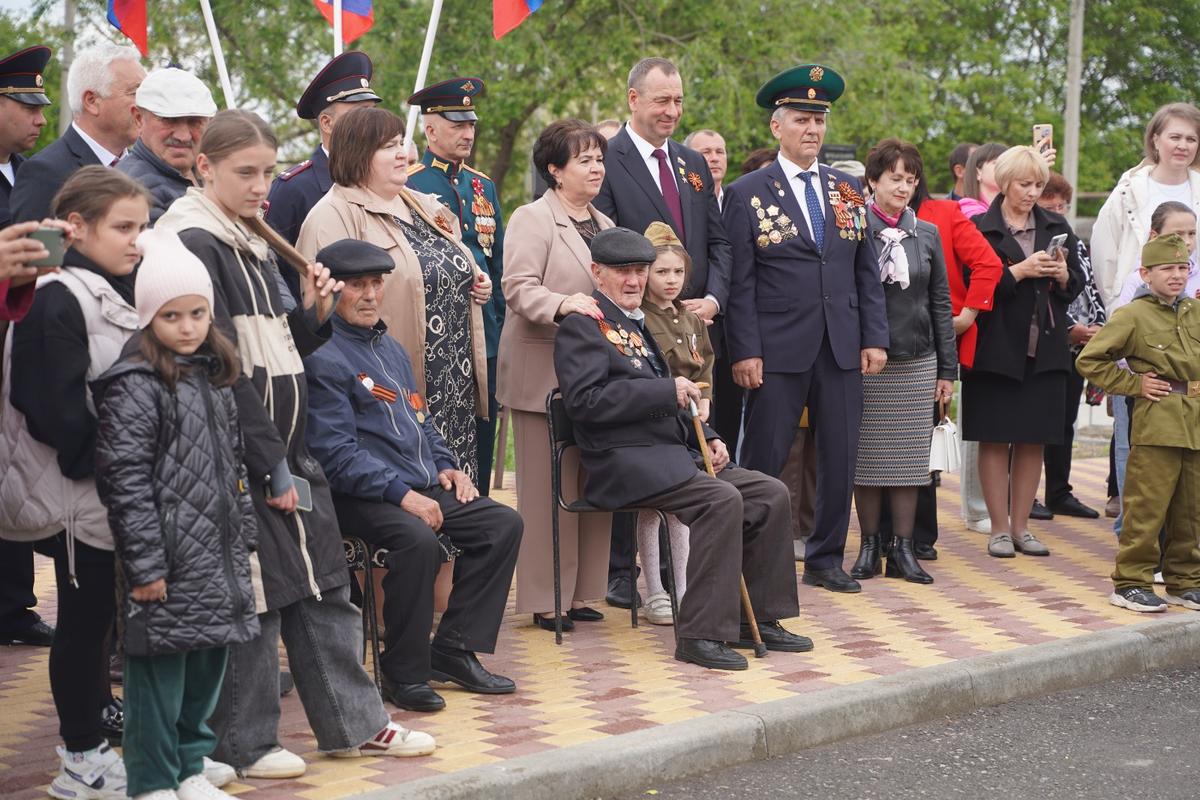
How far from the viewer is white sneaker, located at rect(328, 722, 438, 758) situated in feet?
16.1

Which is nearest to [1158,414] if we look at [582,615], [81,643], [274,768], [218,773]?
[582,615]

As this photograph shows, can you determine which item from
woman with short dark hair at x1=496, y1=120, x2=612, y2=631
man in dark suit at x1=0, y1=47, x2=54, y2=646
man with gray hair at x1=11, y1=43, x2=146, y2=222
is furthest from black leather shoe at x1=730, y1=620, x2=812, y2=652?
man with gray hair at x1=11, y1=43, x2=146, y2=222

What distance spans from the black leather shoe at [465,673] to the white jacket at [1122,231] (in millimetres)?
4649

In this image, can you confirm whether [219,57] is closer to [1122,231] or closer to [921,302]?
[921,302]

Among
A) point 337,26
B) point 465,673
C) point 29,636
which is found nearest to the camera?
point 465,673

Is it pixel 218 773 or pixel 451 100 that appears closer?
pixel 218 773

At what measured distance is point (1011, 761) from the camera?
530 centimetres

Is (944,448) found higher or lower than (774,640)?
higher

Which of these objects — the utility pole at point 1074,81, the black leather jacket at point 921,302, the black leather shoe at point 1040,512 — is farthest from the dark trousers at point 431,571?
the utility pole at point 1074,81

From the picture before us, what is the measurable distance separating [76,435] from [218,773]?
1.04 meters

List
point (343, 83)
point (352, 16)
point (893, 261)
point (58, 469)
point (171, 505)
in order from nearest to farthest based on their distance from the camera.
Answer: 1. point (171, 505)
2. point (58, 469)
3. point (343, 83)
4. point (893, 261)
5. point (352, 16)

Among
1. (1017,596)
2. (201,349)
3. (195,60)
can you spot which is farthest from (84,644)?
(195,60)

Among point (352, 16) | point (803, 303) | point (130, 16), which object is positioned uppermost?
point (352, 16)

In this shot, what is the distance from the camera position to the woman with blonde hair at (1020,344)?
8.67m
